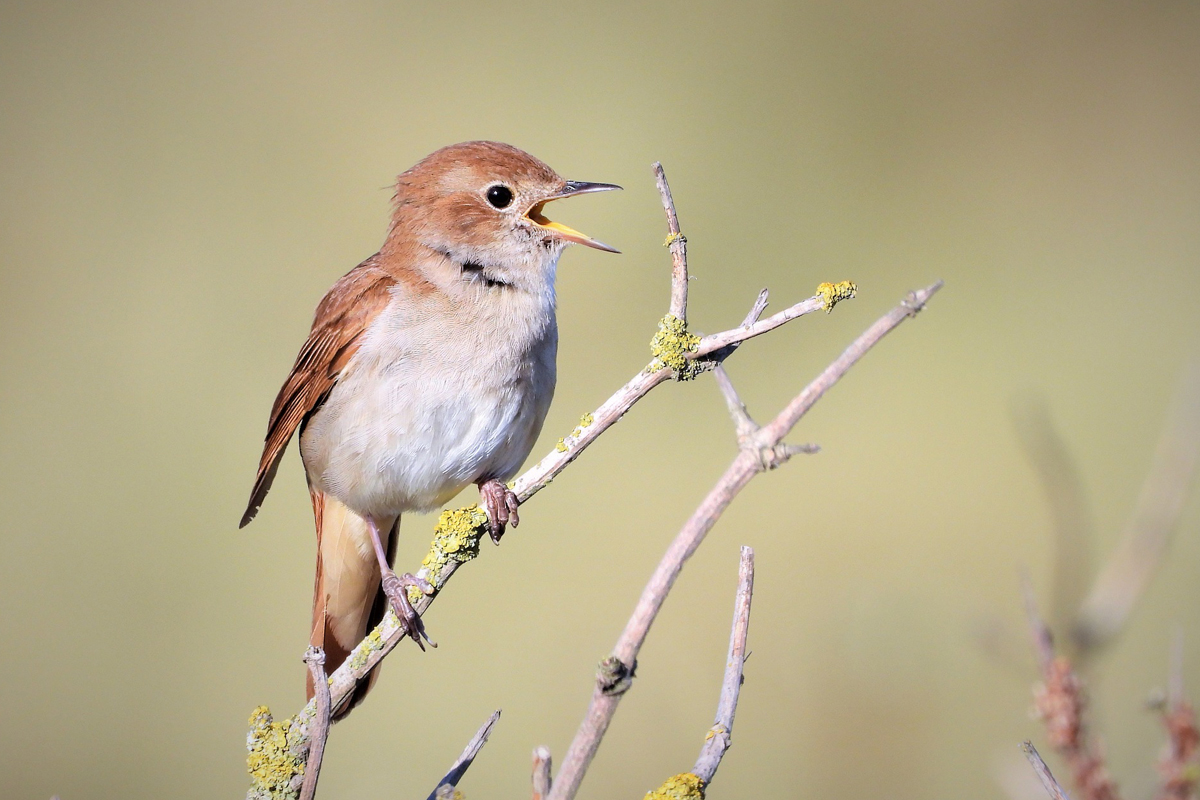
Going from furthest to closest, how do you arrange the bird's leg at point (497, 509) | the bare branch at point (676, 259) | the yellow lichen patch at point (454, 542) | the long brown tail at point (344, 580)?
the long brown tail at point (344, 580), the bird's leg at point (497, 509), the yellow lichen patch at point (454, 542), the bare branch at point (676, 259)

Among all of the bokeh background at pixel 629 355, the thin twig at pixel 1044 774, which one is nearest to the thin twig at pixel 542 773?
the thin twig at pixel 1044 774

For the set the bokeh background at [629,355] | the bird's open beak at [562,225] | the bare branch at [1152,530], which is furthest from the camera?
the bokeh background at [629,355]

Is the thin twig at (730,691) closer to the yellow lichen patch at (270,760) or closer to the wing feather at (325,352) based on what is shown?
the yellow lichen patch at (270,760)

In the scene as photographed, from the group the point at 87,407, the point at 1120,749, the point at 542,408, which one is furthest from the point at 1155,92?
the point at 87,407

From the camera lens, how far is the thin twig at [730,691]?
4.24 feet

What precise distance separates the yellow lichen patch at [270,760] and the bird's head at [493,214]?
4.37ft

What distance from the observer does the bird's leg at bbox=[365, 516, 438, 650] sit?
214 centimetres

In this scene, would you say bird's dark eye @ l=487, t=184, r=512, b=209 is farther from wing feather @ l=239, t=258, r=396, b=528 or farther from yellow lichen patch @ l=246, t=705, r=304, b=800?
yellow lichen patch @ l=246, t=705, r=304, b=800

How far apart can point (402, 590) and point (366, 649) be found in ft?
1.54

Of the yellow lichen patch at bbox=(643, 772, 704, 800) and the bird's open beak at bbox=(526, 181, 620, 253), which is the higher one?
the bird's open beak at bbox=(526, 181, 620, 253)

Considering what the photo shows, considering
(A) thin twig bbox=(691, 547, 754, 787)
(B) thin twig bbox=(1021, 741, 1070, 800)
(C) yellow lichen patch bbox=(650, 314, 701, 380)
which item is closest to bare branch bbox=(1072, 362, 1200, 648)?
(B) thin twig bbox=(1021, 741, 1070, 800)

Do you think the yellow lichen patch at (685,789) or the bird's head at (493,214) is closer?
the yellow lichen patch at (685,789)

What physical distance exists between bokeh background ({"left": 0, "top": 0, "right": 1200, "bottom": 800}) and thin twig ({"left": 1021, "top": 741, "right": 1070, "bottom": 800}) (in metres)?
2.02

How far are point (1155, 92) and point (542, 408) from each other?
638cm
